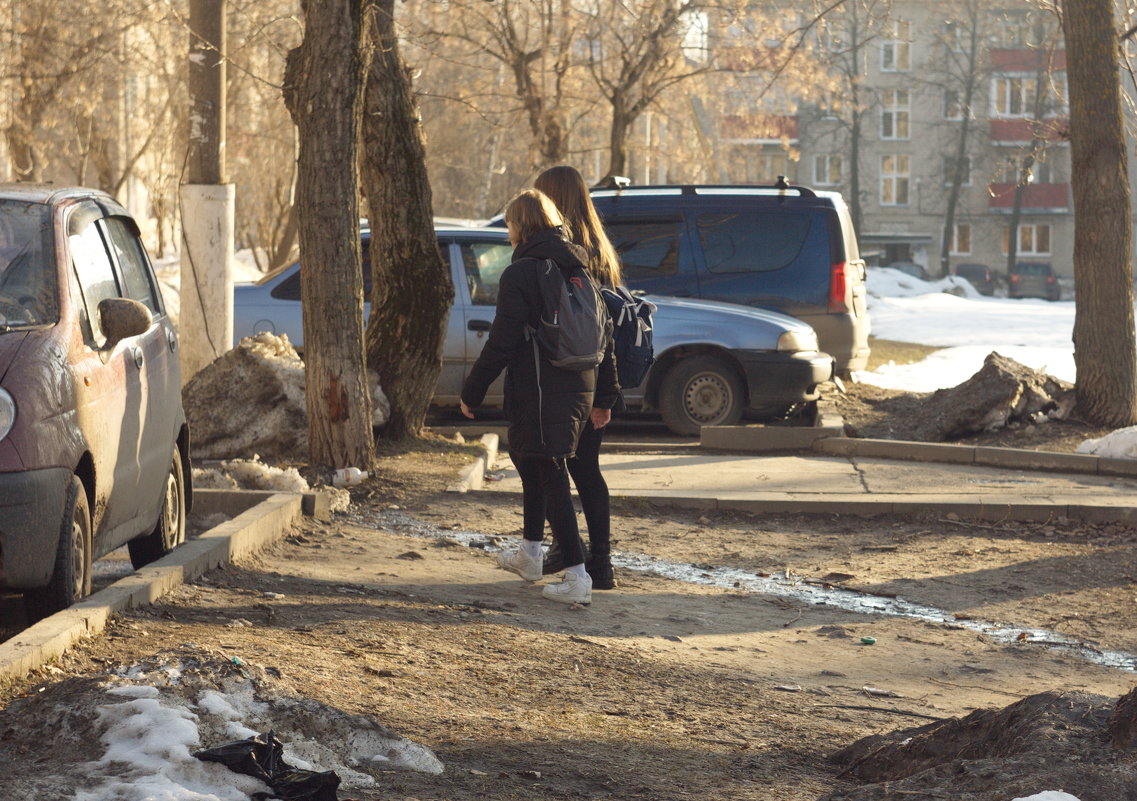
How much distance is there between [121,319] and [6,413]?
0.83 meters

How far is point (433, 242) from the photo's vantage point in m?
10.8

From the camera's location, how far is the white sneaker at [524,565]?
674 cm

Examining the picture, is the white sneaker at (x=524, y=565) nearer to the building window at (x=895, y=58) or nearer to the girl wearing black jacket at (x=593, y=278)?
the girl wearing black jacket at (x=593, y=278)

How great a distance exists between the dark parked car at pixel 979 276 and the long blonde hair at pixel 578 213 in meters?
58.3

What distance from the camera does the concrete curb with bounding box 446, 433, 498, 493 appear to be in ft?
31.3

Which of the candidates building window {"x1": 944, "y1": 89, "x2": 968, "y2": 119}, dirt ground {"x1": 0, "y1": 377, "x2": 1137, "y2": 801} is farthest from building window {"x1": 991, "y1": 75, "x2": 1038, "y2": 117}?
dirt ground {"x1": 0, "y1": 377, "x2": 1137, "y2": 801}

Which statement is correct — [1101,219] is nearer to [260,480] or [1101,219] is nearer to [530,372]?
[260,480]

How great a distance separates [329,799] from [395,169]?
303 inches

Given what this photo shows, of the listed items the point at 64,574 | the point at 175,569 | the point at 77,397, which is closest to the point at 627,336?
the point at 175,569

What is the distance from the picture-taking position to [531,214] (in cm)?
632

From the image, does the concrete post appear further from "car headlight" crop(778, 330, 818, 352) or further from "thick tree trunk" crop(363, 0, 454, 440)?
"car headlight" crop(778, 330, 818, 352)

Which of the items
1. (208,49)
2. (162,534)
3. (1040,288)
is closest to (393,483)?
(162,534)

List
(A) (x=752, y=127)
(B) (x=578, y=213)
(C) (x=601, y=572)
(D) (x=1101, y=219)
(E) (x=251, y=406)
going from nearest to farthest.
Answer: (B) (x=578, y=213) < (C) (x=601, y=572) < (E) (x=251, y=406) < (D) (x=1101, y=219) < (A) (x=752, y=127)

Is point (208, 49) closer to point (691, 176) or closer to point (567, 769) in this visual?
point (567, 769)
